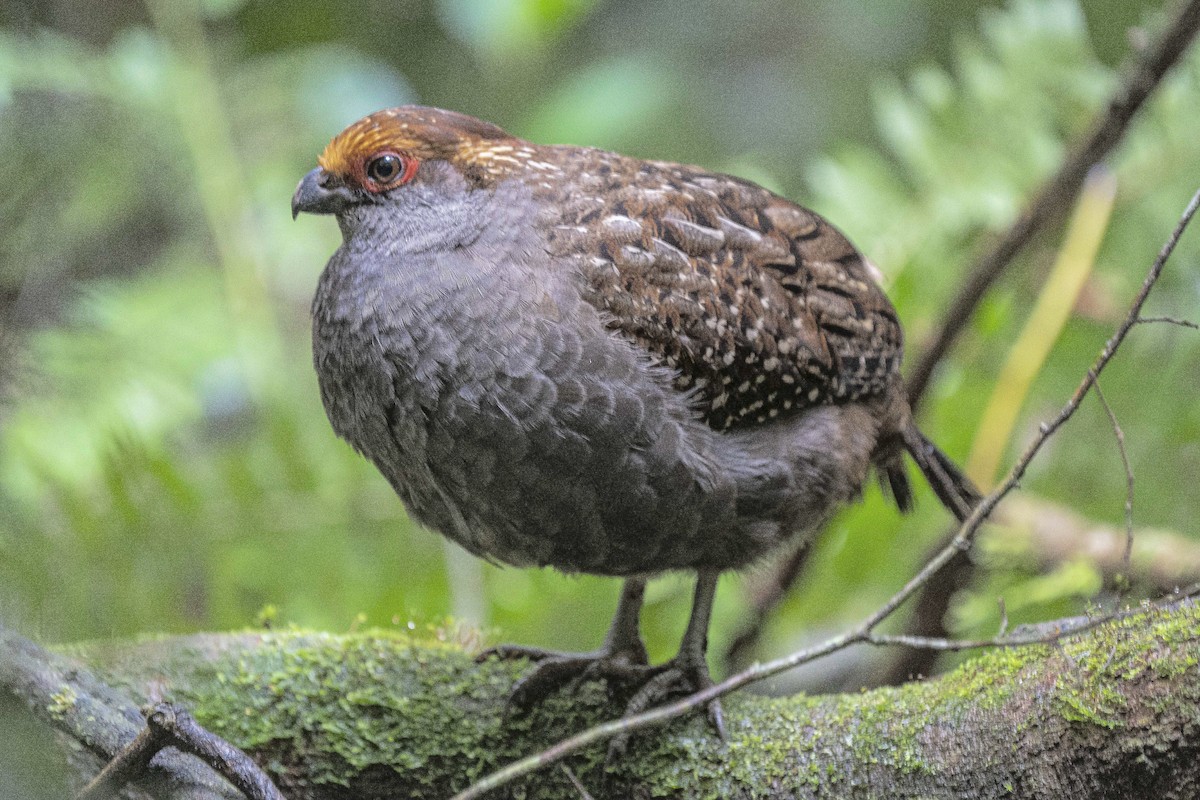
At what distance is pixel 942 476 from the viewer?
143 inches

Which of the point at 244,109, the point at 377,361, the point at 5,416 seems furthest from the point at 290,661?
the point at 244,109

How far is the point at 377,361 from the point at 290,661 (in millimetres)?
801

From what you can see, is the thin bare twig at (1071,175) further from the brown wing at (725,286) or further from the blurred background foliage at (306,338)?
the brown wing at (725,286)

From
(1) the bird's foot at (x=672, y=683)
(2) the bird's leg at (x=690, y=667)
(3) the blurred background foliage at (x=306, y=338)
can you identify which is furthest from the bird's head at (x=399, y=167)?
(1) the bird's foot at (x=672, y=683)

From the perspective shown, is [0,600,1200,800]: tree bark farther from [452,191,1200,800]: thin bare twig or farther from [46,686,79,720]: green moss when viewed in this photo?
[452,191,1200,800]: thin bare twig

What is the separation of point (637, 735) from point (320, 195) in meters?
1.62

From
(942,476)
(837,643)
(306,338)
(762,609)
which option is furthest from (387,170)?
(306,338)

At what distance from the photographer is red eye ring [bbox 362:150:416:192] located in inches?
121

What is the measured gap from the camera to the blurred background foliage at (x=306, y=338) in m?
A: 4.12

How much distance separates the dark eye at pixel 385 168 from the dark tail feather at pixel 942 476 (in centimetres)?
171

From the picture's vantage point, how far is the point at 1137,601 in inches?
96.7

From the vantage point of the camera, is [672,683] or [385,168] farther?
[672,683]

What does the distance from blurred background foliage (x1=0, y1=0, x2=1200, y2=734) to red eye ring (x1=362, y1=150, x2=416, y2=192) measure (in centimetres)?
107

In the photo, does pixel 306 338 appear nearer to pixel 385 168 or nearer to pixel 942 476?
pixel 385 168
